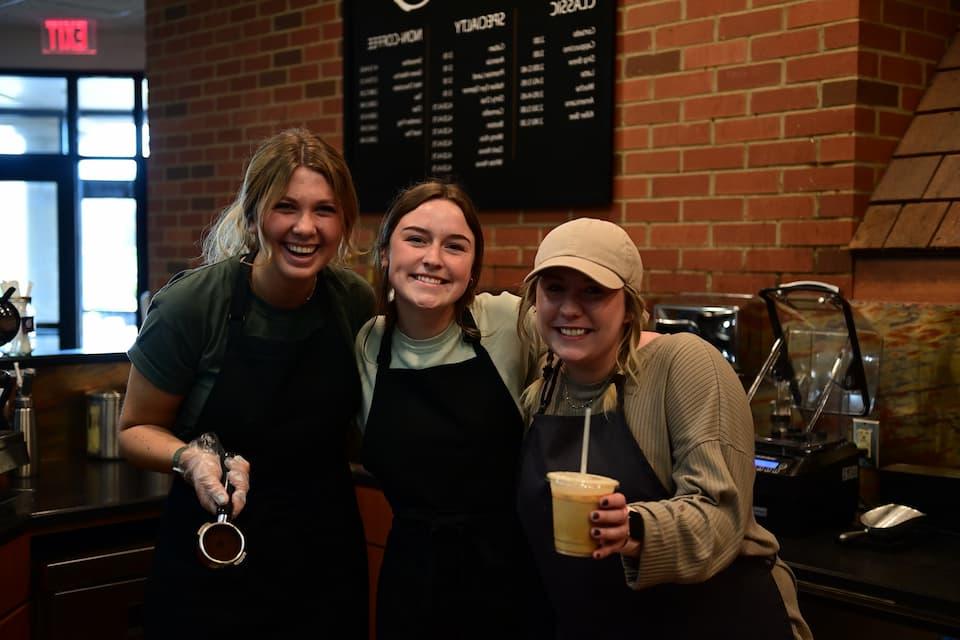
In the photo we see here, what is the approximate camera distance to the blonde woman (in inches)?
81.8

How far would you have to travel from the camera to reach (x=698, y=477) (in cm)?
155

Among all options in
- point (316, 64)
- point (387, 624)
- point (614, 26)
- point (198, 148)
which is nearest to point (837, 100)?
point (614, 26)

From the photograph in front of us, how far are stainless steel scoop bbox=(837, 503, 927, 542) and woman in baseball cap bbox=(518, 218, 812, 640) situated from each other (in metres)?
0.60

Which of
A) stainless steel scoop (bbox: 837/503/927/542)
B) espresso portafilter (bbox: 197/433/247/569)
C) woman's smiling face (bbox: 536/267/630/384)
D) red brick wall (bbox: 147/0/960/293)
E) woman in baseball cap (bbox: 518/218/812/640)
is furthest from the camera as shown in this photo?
red brick wall (bbox: 147/0/960/293)

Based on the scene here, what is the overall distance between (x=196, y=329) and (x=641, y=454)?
0.97m

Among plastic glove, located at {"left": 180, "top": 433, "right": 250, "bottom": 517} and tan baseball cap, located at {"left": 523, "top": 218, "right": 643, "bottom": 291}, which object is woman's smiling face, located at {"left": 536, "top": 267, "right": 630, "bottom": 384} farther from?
plastic glove, located at {"left": 180, "top": 433, "right": 250, "bottom": 517}

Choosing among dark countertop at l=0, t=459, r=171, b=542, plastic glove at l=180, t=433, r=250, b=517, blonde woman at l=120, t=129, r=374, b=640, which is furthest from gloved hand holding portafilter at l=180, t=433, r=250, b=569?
dark countertop at l=0, t=459, r=171, b=542

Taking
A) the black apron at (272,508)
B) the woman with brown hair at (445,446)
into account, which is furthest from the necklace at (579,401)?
the black apron at (272,508)

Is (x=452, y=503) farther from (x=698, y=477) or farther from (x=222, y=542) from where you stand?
(x=698, y=477)

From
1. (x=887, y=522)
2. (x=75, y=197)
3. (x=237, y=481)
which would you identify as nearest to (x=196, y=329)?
(x=237, y=481)

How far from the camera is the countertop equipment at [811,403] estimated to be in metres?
2.38

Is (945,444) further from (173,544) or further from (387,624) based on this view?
(173,544)

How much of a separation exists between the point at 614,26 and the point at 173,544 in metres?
2.16

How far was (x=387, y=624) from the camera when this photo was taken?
2014 mm
